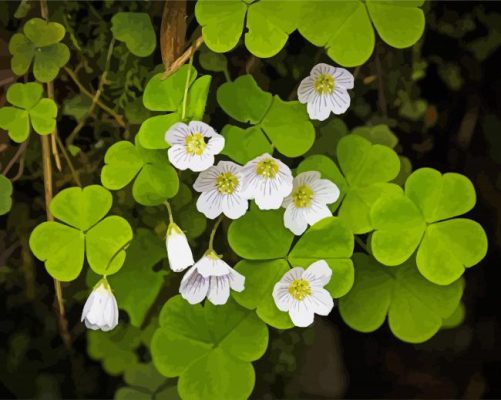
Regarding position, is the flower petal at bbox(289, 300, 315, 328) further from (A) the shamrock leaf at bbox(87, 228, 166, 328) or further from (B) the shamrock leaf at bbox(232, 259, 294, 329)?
(A) the shamrock leaf at bbox(87, 228, 166, 328)

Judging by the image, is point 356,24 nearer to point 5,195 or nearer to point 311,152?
point 311,152

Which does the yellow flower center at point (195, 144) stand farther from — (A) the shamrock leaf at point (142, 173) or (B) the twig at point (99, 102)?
(B) the twig at point (99, 102)

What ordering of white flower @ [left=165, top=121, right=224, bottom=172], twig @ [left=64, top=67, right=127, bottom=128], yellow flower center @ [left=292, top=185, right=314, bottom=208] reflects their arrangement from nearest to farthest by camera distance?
white flower @ [left=165, top=121, right=224, bottom=172] → yellow flower center @ [left=292, top=185, right=314, bottom=208] → twig @ [left=64, top=67, right=127, bottom=128]

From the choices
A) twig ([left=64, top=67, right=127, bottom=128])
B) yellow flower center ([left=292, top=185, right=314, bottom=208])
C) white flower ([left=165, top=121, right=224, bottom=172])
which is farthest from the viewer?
twig ([left=64, top=67, right=127, bottom=128])

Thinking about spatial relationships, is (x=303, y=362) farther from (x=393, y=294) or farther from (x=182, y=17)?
(x=182, y=17)

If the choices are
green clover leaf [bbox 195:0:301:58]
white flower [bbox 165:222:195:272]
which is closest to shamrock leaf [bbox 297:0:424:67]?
green clover leaf [bbox 195:0:301:58]

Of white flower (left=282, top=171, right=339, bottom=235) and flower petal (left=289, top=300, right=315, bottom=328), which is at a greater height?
white flower (left=282, top=171, right=339, bottom=235)

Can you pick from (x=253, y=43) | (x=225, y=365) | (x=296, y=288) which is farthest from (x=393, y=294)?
(x=253, y=43)

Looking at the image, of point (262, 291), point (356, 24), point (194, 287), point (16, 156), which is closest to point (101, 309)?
point (194, 287)

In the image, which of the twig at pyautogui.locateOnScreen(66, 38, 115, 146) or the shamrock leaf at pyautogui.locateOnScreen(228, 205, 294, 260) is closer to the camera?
the shamrock leaf at pyautogui.locateOnScreen(228, 205, 294, 260)

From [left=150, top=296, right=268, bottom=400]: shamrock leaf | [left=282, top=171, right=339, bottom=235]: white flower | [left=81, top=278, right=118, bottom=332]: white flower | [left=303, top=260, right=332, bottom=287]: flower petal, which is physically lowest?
[left=150, top=296, right=268, bottom=400]: shamrock leaf
